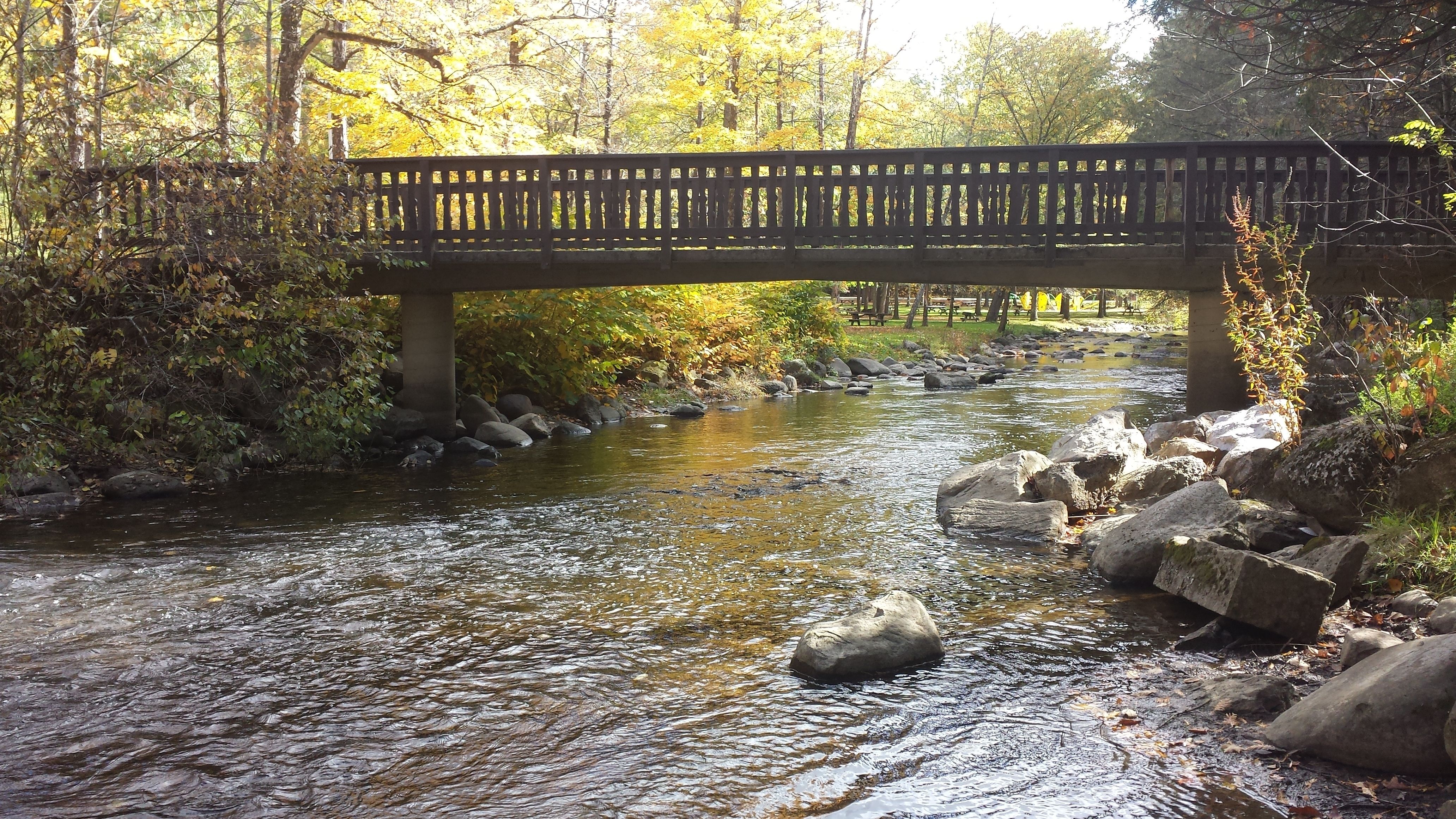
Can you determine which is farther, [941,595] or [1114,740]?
[941,595]

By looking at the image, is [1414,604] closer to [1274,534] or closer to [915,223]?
[1274,534]

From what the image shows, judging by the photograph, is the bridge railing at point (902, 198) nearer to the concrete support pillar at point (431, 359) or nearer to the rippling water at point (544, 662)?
the concrete support pillar at point (431, 359)

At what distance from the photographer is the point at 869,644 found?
Result: 6.28 m

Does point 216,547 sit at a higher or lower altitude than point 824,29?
lower

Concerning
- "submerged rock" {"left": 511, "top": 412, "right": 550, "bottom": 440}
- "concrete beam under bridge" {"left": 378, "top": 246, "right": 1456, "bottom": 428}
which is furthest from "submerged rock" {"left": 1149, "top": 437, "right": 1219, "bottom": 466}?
"submerged rock" {"left": 511, "top": 412, "right": 550, "bottom": 440}

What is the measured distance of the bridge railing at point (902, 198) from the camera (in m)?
13.0

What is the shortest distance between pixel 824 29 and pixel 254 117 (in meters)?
18.9

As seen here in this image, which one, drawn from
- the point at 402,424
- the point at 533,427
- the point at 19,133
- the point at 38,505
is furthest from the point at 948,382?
the point at 19,133

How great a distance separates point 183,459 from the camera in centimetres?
1254

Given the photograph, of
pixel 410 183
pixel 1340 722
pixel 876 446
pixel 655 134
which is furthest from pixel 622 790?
pixel 655 134

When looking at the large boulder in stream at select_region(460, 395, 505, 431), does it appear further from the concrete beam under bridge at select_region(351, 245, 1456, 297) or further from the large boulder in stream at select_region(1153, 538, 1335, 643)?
the large boulder in stream at select_region(1153, 538, 1335, 643)

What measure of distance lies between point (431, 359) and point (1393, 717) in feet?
43.2

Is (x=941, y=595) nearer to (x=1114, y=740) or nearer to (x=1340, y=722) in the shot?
(x=1114, y=740)

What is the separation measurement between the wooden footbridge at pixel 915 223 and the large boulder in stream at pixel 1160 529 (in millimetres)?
5687
